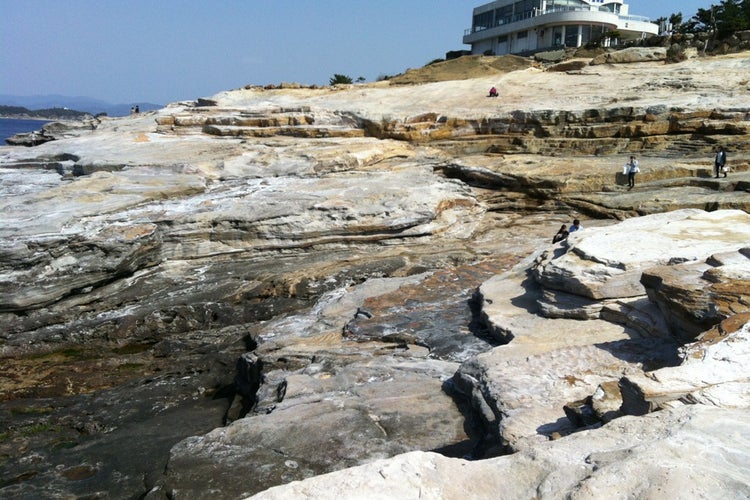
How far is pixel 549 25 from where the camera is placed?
5050cm

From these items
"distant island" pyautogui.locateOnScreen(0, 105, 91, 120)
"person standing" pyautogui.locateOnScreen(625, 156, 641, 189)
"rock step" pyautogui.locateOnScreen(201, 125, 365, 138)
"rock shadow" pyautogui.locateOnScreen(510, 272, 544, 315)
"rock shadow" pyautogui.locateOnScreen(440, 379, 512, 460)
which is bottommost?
"rock shadow" pyautogui.locateOnScreen(440, 379, 512, 460)

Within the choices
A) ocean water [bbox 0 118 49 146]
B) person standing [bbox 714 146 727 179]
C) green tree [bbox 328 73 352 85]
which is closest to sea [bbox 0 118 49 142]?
ocean water [bbox 0 118 49 146]

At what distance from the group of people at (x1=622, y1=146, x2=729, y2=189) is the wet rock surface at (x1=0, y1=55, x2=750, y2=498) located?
26 centimetres

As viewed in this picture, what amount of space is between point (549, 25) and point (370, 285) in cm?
4374

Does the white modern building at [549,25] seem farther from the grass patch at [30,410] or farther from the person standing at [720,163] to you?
the grass patch at [30,410]

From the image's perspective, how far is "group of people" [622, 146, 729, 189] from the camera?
16562 mm

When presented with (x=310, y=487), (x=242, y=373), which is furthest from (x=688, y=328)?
(x=242, y=373)

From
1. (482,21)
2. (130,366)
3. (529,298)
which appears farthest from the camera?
(482,21)

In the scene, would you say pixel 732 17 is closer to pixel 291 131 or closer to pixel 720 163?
pixel 720 163

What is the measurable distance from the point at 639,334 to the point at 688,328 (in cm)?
112

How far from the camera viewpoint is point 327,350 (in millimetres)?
10180

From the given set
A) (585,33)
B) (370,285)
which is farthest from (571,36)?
(370,285)

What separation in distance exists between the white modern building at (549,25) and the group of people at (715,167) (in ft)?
99.2

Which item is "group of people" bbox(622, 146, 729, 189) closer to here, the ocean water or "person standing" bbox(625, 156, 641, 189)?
"person standing" bbox(625, 156, 641, 189)
